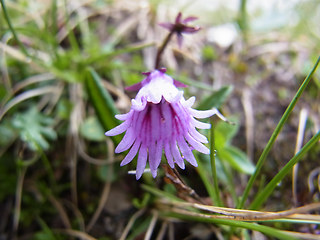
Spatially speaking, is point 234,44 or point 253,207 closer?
point 253,207

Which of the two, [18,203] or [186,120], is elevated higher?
[186,120]

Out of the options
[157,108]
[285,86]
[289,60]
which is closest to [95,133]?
[157,108]

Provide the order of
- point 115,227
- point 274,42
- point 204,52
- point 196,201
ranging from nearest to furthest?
point 196,201
point 115,227
point 204,52
point 274,42

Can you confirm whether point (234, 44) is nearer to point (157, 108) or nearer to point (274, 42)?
point (274, 42)

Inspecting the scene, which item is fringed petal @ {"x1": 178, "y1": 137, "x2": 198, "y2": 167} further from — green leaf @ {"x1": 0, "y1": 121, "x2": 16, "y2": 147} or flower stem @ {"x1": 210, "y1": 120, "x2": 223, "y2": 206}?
green leaf @ {"x1": 0, "y1": 121, "x2": 16, "y2": 147}

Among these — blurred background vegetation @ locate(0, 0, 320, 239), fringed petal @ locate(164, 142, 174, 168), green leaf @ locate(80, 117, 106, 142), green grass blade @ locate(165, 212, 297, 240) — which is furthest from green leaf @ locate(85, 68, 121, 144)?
green grass blade @ locate(165, 212, 297, 240)

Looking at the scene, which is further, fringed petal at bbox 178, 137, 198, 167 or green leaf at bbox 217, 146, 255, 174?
green leaf at bbox 217, 146, 255, 174
